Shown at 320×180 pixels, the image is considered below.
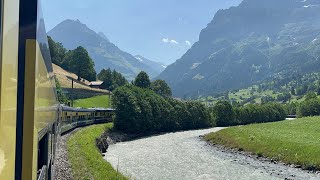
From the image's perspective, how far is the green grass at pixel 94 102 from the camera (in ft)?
329

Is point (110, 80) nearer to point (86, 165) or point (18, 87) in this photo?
point (86, 165)

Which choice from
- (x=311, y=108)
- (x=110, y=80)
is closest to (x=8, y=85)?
(x=311, y=108)

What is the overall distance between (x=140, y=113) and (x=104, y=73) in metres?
75.9

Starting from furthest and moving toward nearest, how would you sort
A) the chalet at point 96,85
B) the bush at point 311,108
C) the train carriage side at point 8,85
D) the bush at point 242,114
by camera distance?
the chalet at point 96,85
the bush at point 311,108
the bush at point 242,114
the train carriage side at point 8,85

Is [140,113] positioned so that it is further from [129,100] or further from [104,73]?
[104,73]

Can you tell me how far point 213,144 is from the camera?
191ft

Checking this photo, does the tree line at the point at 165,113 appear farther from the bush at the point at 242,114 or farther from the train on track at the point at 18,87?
the train on track at the point at 18,87

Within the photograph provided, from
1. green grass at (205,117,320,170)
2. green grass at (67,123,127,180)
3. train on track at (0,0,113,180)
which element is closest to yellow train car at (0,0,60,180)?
train on track at (0,0,113,180)

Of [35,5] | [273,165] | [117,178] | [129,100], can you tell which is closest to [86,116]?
[129,100]

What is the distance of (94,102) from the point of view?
108500 millimetres

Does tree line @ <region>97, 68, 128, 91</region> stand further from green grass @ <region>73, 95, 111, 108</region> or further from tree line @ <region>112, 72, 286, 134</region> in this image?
tree line @ <region>112, 72, 286, 134</region>

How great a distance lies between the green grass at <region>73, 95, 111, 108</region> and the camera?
329ft

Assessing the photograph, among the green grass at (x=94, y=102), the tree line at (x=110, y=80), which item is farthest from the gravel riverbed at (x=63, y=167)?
the tree line at (x=110, y=80)

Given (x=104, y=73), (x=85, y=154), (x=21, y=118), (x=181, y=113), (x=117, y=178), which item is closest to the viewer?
(x=21, y=118)
